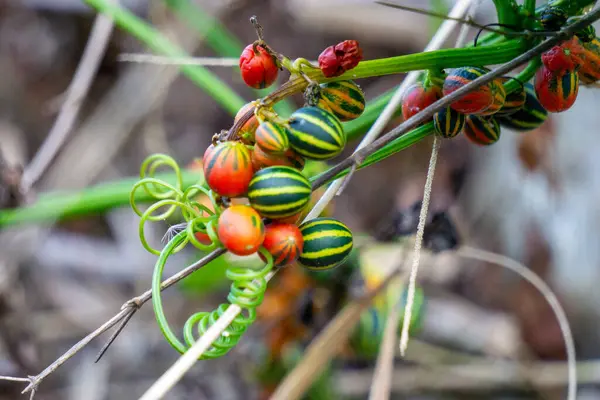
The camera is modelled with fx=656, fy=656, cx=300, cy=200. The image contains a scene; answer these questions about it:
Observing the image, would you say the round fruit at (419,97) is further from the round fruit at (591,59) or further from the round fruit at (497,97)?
the round fruit at (591,59)

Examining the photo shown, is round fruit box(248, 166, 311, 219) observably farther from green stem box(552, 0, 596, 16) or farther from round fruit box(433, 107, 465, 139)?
green stem box(552, 0, 596, 16)

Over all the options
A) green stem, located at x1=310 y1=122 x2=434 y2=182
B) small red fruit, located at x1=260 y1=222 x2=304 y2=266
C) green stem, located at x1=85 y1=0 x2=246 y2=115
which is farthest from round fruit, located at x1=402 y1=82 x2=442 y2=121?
green stem, located at x1=85 y1=0 x2=246 y2=115

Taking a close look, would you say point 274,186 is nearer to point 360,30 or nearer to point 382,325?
point 382,325

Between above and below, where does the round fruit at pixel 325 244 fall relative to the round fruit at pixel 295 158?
below

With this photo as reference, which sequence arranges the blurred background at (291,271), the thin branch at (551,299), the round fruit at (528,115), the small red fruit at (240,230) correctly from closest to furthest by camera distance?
the small red fruit at (240,230)
the round fruit at (528,115)
the thin branch at (551,299)
the blurred background at (291,271)

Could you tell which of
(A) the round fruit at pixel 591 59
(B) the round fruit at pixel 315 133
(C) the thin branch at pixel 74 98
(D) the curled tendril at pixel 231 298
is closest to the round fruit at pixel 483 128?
(A) the round fruit at pixel 591 59

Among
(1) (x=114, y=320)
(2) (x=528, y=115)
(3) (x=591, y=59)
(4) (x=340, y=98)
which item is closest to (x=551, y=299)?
(2) (x=528, y=115)

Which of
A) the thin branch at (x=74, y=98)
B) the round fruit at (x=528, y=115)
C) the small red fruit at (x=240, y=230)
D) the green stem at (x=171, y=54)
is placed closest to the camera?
the small red fruit at (x=240, y=230)

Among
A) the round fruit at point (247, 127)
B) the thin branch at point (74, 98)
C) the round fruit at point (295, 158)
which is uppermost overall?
the thin branch at point (74, 98)

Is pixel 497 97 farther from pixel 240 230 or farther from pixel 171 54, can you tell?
pixel 171 54
